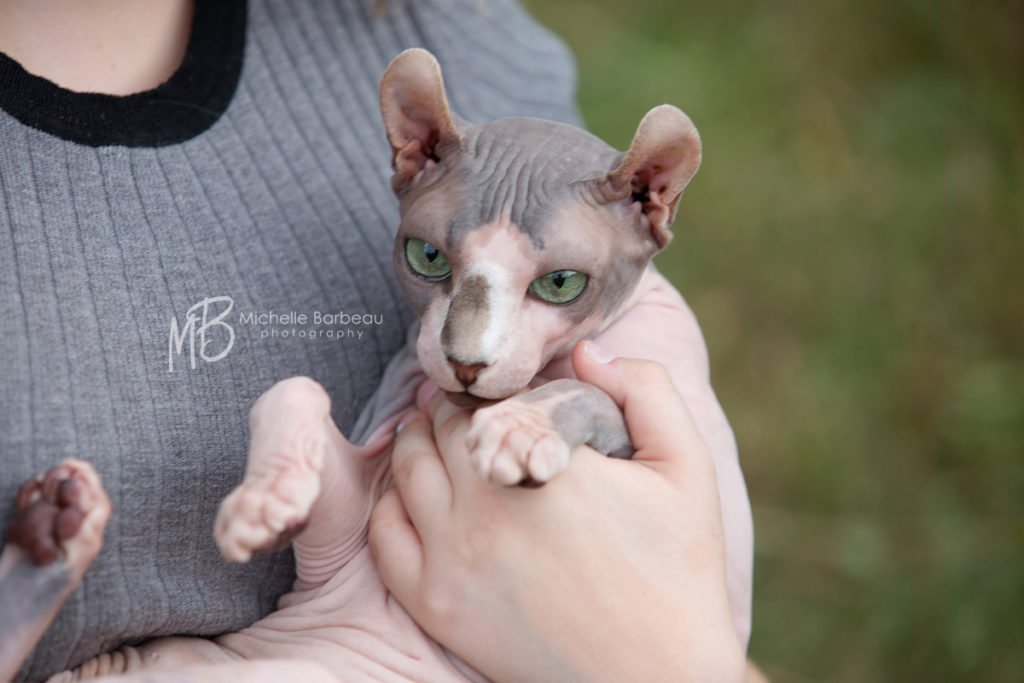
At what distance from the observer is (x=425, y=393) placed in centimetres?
139

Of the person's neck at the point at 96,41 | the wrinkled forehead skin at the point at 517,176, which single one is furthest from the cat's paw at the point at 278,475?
the person's neck at the point at 96,41

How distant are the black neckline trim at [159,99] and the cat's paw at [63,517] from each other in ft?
1.57

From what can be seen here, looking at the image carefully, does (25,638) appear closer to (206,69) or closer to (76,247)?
(76,247)

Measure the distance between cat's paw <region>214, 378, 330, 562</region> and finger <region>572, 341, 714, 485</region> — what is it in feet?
1.19

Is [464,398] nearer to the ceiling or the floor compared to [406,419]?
nearer to the ceiling

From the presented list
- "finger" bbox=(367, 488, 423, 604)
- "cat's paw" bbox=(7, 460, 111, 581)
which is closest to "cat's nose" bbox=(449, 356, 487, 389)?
"finger" bbox=(367, 488, 423, 604)

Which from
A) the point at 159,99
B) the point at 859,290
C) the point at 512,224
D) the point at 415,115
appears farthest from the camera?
the point at 859,290

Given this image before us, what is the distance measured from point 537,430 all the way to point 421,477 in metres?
0.23

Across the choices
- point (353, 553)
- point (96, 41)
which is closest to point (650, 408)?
point (353, 553)

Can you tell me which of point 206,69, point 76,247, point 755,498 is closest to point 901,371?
point 755,498

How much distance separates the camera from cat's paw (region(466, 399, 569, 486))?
1031mm

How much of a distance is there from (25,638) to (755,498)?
2267 mm

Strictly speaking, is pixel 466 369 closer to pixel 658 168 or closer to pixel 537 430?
pixel 537 430

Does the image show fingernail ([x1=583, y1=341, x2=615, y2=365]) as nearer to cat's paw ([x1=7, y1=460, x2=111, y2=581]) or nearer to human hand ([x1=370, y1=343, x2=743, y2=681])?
human hand ([x1=370, y1=343, x2=743, y2=681])
